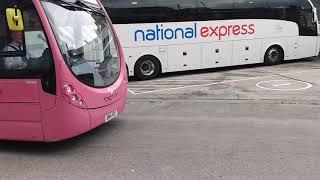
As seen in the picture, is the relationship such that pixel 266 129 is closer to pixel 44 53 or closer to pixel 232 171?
pixel 232 171

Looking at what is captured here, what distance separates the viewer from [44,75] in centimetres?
707

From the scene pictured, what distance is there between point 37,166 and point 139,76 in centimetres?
1010

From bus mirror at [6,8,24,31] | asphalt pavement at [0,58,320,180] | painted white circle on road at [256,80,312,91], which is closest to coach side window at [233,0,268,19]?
painted white circle on road at [256,80,312,91]

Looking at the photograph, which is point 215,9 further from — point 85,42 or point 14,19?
point 14,19

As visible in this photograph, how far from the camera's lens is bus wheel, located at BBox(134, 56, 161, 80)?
54.2 ft

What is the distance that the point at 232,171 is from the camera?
6.12m

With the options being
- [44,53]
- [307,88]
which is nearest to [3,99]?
[44,53]

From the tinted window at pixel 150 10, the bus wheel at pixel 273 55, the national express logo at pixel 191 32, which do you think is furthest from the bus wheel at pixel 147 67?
the bus wheel at pixel 273 55

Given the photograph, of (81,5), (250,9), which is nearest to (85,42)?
(81,5)

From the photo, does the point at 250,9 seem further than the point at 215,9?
Yes

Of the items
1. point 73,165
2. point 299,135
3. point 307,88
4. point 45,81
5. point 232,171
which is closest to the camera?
point 232,171

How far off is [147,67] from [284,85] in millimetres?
4904

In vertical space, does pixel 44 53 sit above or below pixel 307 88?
above

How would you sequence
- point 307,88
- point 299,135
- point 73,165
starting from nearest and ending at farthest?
1. point 73,165
2. point 299,135
3. point 307,88
